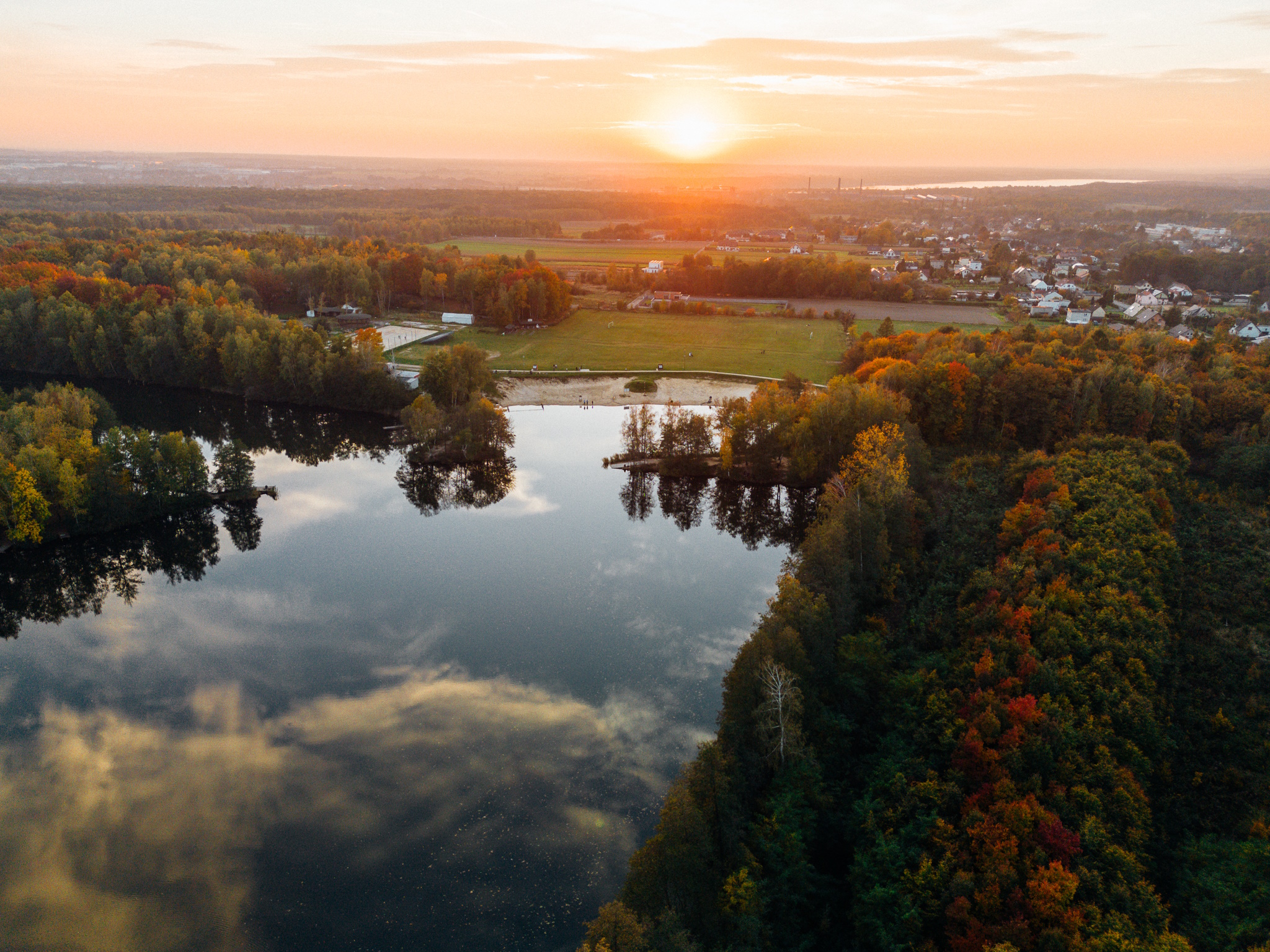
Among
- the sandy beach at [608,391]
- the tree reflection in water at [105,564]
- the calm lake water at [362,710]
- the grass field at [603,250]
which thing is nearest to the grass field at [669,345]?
the sandy beach at [608,391]

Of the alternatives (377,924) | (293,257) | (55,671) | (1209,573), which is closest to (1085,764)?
(1209,573)

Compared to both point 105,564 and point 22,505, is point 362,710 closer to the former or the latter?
point 105,564

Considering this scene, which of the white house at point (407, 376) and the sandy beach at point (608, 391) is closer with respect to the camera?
the white house at point (407, 376)

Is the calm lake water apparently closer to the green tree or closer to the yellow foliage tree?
the yellow foliage tree

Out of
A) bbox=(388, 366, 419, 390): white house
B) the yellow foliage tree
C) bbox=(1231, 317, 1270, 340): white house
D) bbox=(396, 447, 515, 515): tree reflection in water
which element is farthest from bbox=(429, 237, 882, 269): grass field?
the yellow foliage tree

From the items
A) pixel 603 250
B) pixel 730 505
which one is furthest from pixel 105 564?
pixel 603 250

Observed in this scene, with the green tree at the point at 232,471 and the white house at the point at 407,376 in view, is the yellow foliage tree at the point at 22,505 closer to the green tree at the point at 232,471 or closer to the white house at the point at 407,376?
the green tree at the point at 232,471
